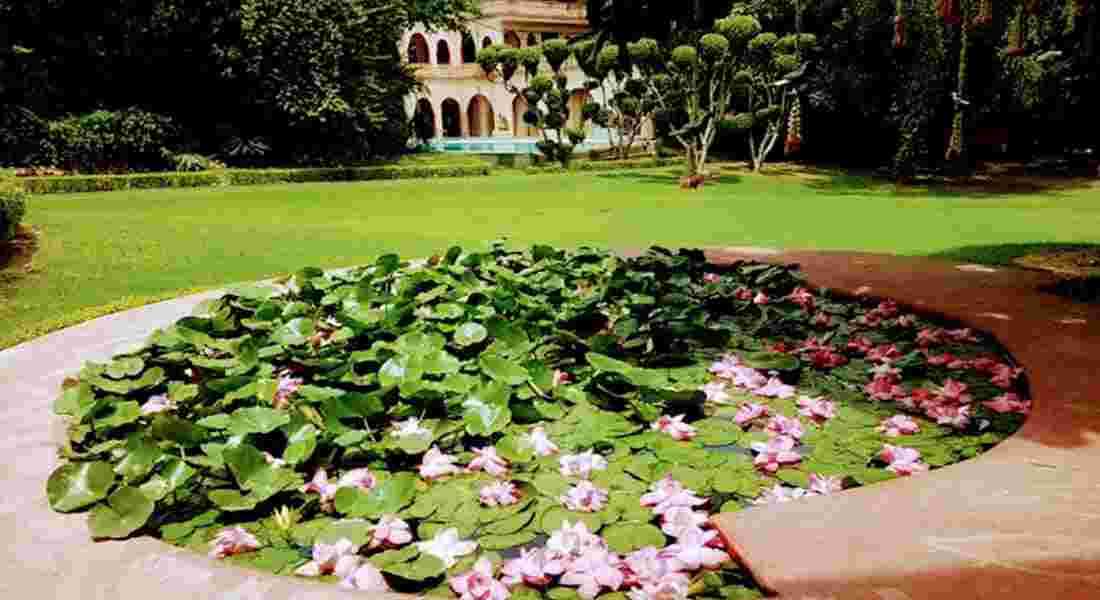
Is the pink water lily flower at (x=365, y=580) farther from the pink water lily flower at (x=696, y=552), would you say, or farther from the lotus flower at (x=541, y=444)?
the lotus flower at (x=541, y=444)

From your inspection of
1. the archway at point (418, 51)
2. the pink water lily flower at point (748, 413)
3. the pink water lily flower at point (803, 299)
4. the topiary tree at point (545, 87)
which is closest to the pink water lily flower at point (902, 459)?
the pink water lily flower at point (748, 413)

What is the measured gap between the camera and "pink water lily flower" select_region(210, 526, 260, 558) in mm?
2146

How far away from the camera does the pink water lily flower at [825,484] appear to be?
8.04 feet

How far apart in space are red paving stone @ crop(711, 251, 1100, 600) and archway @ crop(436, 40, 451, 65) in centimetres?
4267

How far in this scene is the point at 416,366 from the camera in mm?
3104

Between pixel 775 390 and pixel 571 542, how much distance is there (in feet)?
5.16

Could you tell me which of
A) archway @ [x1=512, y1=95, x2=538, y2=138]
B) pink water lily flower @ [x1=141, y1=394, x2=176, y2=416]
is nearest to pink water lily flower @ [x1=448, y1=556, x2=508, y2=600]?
pink water lily flower @ [x1=141, y1=394, x2=176, y2=416]

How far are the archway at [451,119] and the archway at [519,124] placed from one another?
9.93 ft

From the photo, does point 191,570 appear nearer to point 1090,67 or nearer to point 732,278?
point 732,278

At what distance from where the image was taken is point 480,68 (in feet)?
131

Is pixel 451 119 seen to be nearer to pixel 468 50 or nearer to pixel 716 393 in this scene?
pixel 468 50

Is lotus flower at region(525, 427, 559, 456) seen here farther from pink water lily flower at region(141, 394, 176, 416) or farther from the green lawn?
the green lawn

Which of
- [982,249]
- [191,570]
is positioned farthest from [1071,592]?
[982,249]

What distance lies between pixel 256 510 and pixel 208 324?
1701mm
